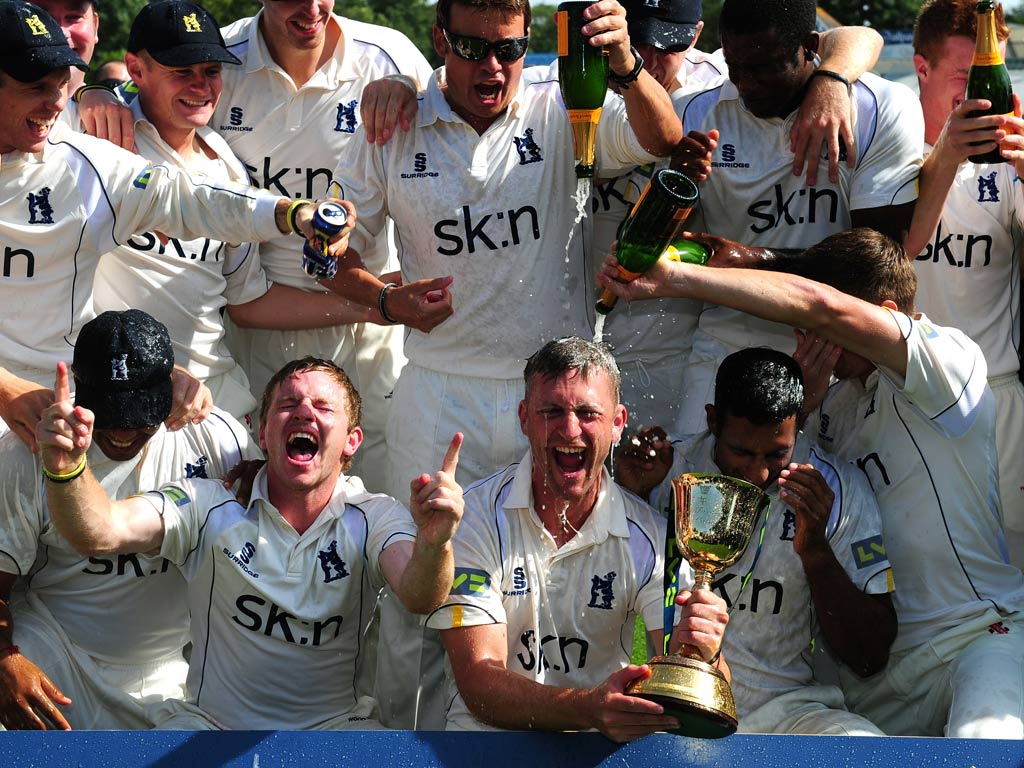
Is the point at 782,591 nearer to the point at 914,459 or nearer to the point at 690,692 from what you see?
the point at 914,459

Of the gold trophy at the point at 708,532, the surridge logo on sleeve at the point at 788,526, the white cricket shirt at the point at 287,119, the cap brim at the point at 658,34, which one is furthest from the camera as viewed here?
the white cricket shirt at the point at 287,119

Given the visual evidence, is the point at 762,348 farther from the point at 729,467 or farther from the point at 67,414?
the point at 67,414

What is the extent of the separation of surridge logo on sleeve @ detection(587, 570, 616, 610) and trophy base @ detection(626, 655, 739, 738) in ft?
2.51

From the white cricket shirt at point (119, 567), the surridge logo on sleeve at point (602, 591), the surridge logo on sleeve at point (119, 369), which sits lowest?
the white cricket shirt at point (119, 567)

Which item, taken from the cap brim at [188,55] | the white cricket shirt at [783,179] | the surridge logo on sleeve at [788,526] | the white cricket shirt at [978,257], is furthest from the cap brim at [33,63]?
the white cricket shirt at [978,257]

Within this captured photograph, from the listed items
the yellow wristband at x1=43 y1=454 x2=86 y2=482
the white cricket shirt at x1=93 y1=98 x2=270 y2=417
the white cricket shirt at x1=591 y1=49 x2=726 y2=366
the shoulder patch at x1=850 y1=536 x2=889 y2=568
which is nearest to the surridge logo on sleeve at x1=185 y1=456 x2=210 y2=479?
the white cricket shirt at x1=93 y1=98 x2=270 y2=417

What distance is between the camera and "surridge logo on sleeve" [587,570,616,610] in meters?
4.95

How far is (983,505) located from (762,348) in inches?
37.4

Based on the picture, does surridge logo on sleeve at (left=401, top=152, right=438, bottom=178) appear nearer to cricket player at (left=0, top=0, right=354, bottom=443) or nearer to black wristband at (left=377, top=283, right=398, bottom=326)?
black wristband at (left=377, top=283, right=398, bottom=326)

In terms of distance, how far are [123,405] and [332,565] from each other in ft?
2.89

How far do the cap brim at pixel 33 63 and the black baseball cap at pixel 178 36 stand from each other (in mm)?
561

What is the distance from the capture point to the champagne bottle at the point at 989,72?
5.40 meters

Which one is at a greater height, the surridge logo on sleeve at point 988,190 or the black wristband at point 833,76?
the black wristband at point 833,76

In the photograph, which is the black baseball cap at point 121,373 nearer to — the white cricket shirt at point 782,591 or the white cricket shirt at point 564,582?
the white cricket shirt at point 564,582
